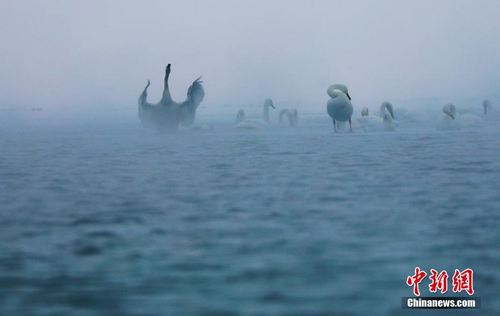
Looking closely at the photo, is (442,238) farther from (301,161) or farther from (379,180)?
(301,161)

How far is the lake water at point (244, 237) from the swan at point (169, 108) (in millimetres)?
16889

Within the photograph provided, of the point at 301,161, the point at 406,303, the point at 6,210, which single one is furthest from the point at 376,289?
the point at 301,161

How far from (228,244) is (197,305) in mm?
2068

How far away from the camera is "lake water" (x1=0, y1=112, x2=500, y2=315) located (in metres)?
5.95

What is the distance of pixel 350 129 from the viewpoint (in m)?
30.7

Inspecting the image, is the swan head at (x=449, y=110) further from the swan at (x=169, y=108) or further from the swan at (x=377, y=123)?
the swan at (x=169, y=108)

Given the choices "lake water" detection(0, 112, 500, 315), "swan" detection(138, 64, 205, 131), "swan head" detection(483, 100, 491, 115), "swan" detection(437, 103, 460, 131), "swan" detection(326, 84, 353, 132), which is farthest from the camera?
"swan head" detection(483, 100, 491, 115)
